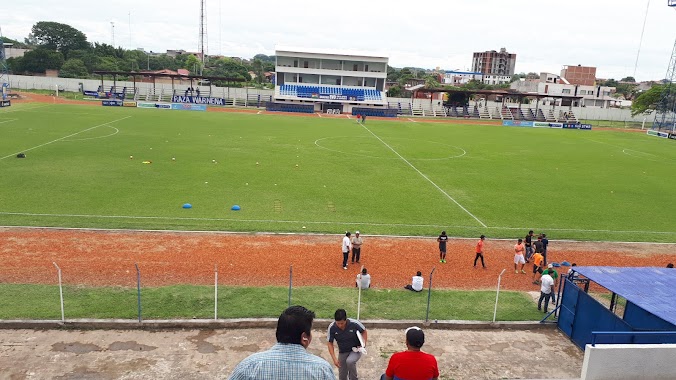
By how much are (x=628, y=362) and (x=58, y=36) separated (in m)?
149

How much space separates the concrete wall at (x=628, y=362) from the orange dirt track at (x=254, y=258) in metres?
7.05

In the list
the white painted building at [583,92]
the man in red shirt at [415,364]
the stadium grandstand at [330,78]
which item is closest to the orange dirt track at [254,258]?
the man in red shirt at [415,364]

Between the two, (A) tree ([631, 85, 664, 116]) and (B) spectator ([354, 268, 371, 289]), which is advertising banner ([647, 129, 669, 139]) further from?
(B) spectator ([354, 268, 371, 289])

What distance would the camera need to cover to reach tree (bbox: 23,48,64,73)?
340ft

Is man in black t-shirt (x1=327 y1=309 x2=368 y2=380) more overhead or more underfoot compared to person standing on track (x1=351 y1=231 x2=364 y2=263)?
more overhead

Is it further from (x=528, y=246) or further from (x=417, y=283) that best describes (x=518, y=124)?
(x=417, y=283)

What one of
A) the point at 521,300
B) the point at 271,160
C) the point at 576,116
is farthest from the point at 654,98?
the point at 521,300

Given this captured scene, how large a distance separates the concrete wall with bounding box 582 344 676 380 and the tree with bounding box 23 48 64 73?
119555 millimetres

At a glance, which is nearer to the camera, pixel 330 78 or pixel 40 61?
pixel 330 78

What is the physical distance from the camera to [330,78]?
301 ft

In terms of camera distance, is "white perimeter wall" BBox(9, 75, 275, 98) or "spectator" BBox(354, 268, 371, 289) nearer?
"spectator" BBox(354, 268, 371, 289)

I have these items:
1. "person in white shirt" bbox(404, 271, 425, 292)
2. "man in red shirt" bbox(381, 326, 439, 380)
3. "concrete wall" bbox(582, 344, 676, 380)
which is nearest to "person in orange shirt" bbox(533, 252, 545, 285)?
"person in white shirt" bbox(404, 271, 425, 292)

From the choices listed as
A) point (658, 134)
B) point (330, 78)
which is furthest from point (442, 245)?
point (330, 78)

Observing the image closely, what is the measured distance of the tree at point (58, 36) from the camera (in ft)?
417
